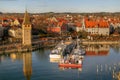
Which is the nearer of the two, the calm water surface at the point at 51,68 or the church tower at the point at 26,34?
the calm water surface at the point at 51,68

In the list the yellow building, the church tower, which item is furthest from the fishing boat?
the church tower

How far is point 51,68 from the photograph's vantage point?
52.8ft

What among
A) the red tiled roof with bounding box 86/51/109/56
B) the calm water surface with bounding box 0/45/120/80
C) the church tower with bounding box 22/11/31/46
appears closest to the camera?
the calm water surface with bounding box 0/45/120/80

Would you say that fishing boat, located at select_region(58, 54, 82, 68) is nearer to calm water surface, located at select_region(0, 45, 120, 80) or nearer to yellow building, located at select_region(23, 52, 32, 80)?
calm water surface, located at select_region(0, 45, 120, 80)

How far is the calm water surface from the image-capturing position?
14.2m

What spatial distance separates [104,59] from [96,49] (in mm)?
4487

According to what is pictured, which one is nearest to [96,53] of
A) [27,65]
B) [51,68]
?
[27,65]

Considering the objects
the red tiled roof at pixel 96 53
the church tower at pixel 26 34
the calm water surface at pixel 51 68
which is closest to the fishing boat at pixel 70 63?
the calm water surface at pixel 51 68

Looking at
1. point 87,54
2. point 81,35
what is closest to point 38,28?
point 81,35

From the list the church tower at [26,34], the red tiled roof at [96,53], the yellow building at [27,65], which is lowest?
the yellow building at [27,65]

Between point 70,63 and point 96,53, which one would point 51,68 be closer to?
point 70,63

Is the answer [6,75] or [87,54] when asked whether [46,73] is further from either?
[87,54]

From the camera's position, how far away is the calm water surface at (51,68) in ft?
46.6

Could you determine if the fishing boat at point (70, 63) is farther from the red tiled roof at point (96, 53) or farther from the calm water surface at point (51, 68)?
the red tiled roof at point (96, 53)
